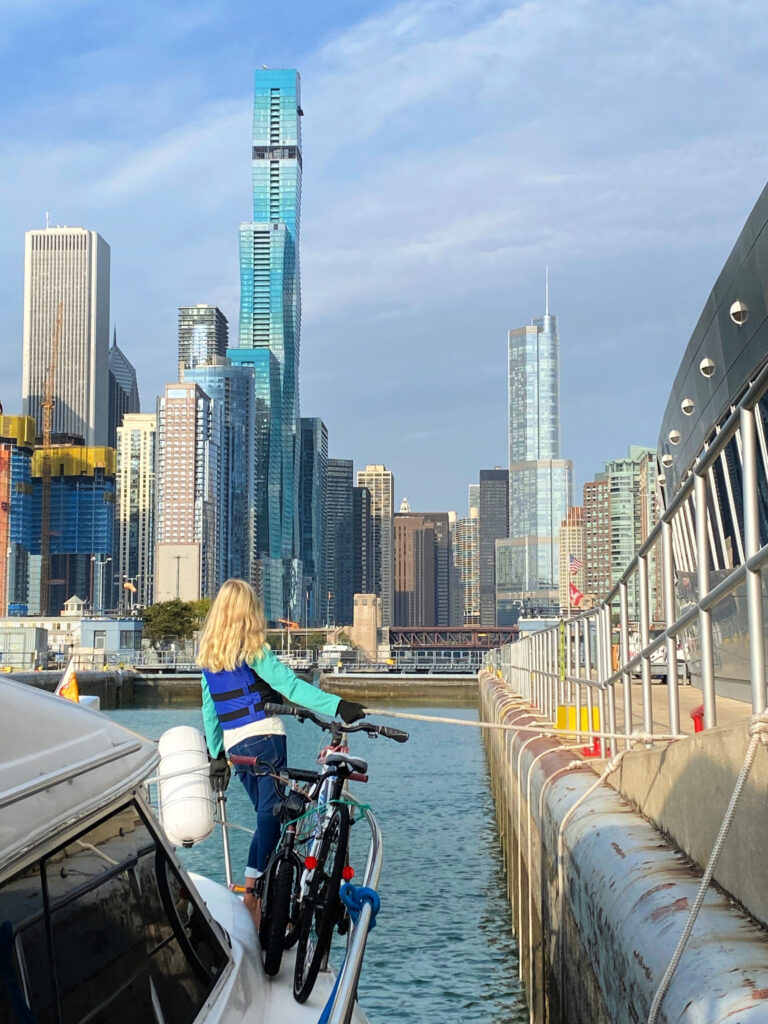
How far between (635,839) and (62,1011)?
3.07 metres

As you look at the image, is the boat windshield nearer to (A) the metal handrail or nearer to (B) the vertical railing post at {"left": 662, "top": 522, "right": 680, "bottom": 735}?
(A) the metal handrail

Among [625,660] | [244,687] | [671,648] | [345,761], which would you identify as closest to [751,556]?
[345,761]

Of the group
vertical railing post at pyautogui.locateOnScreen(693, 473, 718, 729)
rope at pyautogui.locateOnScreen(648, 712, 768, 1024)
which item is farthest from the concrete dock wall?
vertical railing post at pyautogui.locateOnScreen(693, 473, 718, 729)

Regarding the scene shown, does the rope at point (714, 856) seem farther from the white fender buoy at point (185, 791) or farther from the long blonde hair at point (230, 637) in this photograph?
the long blonde hair at point (230, 637)

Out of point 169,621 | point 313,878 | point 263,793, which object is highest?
point 263,793

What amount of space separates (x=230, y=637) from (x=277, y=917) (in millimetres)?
1448

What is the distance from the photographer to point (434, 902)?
469 inches

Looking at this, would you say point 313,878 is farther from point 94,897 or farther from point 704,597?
point 704,597

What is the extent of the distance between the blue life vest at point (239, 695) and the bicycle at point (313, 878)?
697 millimetres

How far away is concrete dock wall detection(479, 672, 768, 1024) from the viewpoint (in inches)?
118

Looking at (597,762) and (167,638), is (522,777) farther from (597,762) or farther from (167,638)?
(167,638)

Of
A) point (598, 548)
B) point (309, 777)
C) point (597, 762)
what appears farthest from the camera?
point (598, 548)

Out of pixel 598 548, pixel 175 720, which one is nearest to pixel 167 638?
pixel 175 720

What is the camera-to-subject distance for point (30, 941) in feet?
6.84
